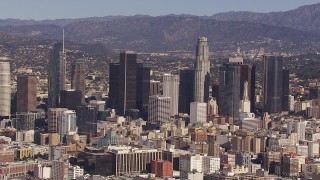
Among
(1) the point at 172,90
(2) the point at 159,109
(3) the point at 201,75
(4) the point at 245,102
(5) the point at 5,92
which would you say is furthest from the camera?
(3) the point at 201,75

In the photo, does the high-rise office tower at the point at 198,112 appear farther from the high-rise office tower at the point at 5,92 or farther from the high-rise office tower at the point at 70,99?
the high-rise office tower at the point at 5,92

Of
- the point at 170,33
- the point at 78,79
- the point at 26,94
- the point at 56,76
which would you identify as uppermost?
the point at 170,33

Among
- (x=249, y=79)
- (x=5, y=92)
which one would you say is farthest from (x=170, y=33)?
(x=5, y=92)

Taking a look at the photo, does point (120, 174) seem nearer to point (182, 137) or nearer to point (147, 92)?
point (182, 137)

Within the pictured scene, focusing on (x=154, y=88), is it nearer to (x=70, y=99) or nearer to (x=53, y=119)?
(x=70, y=99)

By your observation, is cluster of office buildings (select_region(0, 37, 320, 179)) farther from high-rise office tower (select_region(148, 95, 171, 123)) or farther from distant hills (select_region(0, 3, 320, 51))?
distant hills (select_region(0, 3, 320, 51))

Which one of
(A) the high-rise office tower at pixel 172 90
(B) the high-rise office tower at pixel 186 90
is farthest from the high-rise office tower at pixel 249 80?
(A) the high-rise office tower at pixel 172 90
